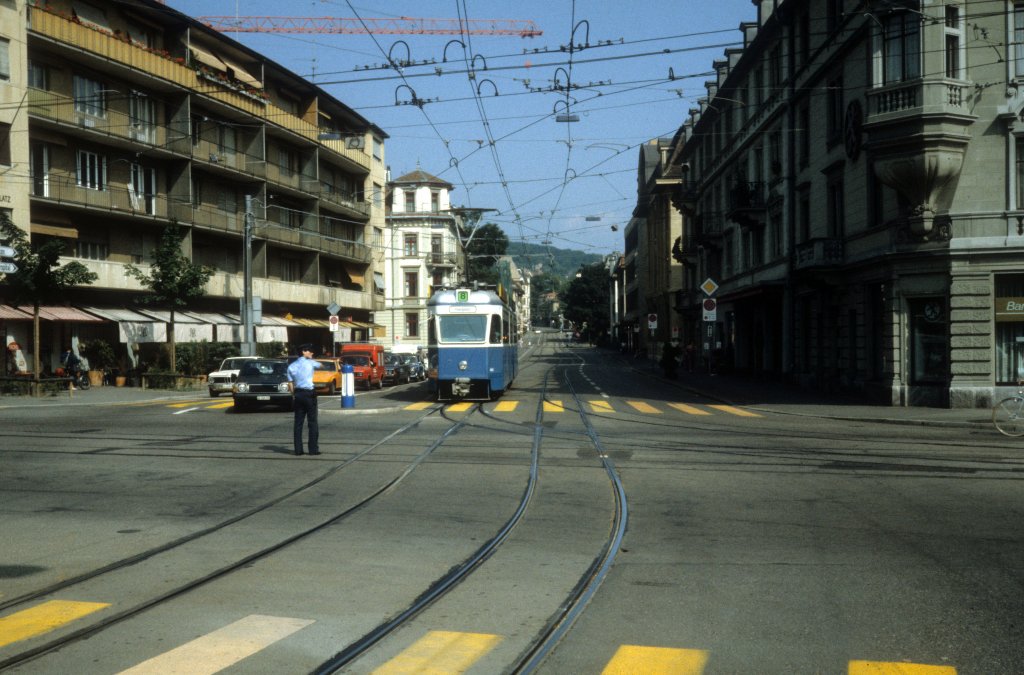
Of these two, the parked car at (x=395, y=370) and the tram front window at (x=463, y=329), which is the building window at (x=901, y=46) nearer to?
the tram front window at (x=463, y=329)

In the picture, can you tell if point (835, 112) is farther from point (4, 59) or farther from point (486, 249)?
point (486, 249)

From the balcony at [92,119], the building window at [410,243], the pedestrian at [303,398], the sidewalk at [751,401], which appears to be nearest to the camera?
the pedestrian at [303,398]

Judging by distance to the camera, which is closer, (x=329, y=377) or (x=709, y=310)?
(x=709, y=310)

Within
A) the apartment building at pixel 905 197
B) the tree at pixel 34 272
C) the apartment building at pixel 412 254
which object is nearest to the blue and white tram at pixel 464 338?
the apartment building at pixel 905 197

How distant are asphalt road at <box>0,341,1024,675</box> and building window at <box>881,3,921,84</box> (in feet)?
38.3

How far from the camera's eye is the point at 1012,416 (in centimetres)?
1816

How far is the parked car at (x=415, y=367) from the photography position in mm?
46031

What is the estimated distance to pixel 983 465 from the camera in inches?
534

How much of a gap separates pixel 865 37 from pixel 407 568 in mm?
24231

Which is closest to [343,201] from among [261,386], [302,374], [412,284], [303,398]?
[412,284]

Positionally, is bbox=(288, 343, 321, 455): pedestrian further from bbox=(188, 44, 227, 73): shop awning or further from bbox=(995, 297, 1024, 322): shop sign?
bbox=(188, 44, 227, 73): shop awning

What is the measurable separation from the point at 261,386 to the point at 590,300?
105583mm

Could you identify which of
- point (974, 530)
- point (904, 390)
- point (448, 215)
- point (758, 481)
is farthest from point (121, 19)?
point (448, 215)

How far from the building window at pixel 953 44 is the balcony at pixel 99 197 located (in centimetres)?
3001
